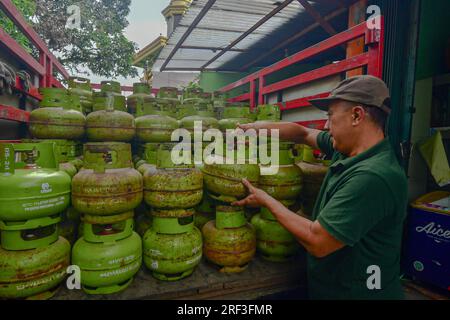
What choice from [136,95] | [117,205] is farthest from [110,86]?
[117,205]

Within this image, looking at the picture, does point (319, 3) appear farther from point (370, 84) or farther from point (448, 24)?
point (370, 84)

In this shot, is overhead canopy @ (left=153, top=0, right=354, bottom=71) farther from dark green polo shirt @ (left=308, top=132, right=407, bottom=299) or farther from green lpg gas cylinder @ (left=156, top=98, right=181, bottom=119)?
dark green polo shirt @ (left=308, top=132, right=407, bottom=299)

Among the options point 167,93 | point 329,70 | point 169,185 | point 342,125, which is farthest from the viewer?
point 167,93

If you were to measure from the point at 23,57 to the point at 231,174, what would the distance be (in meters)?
2.87

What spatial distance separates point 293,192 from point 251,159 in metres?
0.48

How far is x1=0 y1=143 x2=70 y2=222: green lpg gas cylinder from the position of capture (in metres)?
1.48

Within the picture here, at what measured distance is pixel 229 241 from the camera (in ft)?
6.43

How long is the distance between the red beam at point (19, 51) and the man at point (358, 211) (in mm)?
2655

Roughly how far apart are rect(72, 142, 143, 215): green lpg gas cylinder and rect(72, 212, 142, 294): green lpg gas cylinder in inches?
3.9

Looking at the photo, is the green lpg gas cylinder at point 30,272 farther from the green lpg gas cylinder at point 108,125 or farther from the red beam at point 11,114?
the red beam at point 11,114

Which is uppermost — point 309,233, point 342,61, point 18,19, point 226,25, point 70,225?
point 226,25

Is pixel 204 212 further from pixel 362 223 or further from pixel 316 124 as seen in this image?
pixel 316 124

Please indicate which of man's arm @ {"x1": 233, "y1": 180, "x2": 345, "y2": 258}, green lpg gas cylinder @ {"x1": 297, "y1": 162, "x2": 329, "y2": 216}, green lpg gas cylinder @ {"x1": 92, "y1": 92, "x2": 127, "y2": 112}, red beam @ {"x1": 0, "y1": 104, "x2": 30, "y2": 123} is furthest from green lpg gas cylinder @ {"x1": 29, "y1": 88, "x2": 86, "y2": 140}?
green lpg gas cylinder @ {"x1": 297, "y1": 162, "x2": 329, "y2": 216}
